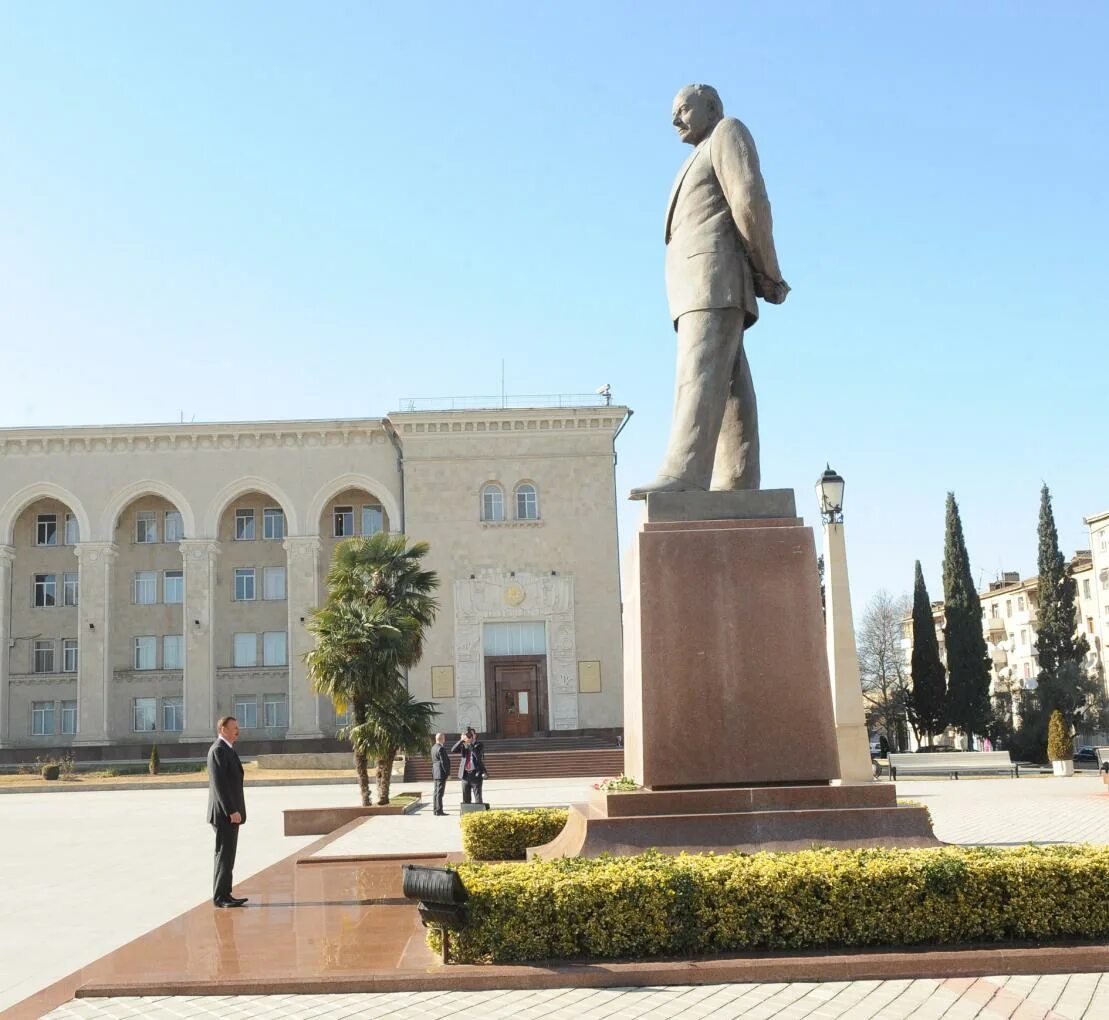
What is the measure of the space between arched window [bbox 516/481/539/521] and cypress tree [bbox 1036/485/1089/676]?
75.8 ft

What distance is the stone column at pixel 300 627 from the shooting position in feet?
137

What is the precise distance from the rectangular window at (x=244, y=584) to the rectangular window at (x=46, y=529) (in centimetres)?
710

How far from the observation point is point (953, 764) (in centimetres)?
3194

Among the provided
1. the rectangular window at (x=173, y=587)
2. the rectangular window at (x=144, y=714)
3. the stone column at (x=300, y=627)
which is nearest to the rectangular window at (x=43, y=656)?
the rectangular window at (x=144, y=714)

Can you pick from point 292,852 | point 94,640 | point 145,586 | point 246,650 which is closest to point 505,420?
point 246,650

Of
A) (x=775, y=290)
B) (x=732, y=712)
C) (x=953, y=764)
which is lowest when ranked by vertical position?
(x=953, y=764)

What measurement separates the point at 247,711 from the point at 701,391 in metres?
38.0

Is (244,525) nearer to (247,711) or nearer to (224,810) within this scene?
(247,711)

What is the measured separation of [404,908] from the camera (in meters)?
8.31

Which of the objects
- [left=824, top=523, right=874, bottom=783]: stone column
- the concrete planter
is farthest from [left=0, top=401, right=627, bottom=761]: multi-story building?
[left=824, top=523, right=874, bottom=783]: stone column

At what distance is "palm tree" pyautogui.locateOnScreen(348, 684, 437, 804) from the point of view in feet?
68.3

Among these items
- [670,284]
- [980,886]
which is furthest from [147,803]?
[980,886]

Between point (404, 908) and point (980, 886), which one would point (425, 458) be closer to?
point (404, 908)

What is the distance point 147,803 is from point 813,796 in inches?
925
